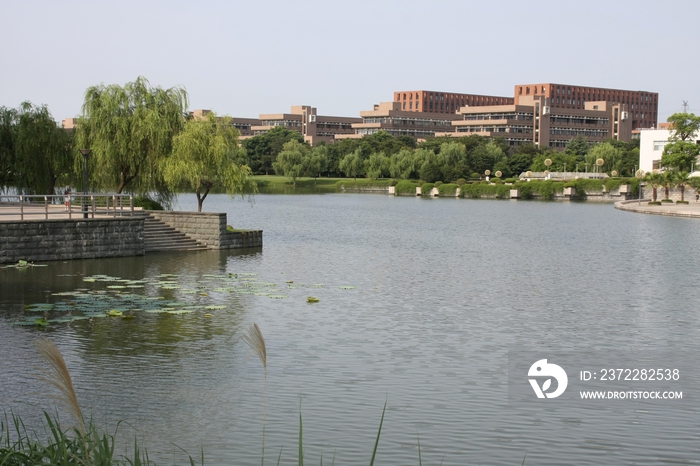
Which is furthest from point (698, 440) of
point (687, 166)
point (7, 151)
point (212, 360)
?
point (687, 166)

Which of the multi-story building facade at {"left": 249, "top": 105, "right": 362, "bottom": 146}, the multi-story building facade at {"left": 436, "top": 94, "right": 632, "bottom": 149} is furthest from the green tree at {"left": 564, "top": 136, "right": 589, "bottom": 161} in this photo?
the multi-story building facade at {"left": 249, "top": 105, "right": 362, "bottom": 146}

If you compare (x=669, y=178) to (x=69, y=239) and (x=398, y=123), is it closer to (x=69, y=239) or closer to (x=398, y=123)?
(x=69, y=239)

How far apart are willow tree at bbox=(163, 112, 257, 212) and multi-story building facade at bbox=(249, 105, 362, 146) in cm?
14620

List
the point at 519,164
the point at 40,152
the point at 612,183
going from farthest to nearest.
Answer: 1. the point at 519,164
2. the point at 612,183
3. the point at 40,152

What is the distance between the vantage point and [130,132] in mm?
34438

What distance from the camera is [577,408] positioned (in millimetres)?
11430

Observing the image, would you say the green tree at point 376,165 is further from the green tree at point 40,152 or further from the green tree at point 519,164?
the green tree at point 40,152

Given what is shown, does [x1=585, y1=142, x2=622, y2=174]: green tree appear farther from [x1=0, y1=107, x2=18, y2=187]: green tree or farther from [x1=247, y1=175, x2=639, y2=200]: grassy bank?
[x1=0, y1=107, x2=18, y2=187]: green tree

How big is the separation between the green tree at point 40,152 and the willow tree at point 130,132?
10.7 ft

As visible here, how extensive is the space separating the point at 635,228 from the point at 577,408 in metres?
42.5

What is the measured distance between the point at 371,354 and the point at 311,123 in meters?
174

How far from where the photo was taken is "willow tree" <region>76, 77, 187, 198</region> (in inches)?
1351

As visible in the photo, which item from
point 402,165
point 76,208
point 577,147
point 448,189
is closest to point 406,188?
point 448,189

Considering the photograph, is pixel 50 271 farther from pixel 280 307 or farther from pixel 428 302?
pixel 428 302
